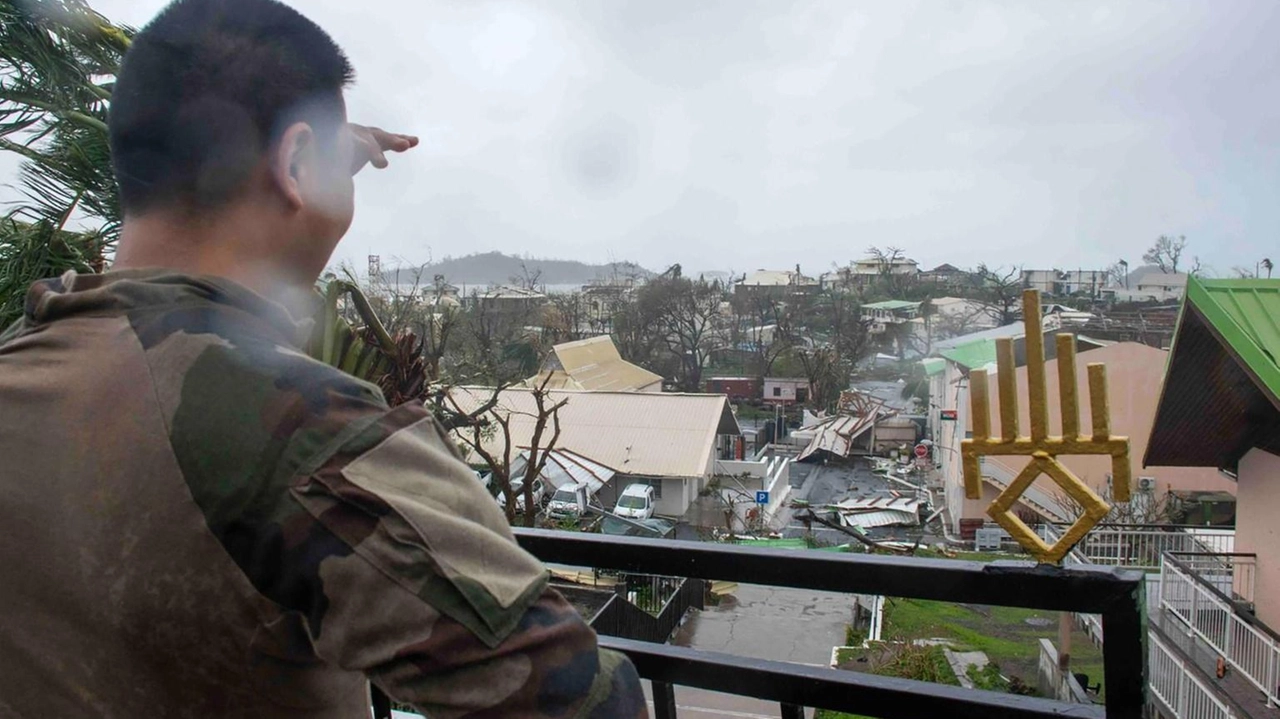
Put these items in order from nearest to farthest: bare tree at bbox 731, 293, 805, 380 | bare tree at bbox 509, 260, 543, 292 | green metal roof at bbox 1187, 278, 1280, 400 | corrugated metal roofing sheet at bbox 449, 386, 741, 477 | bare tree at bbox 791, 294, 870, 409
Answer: green metal roof at bbox 1187, 278, 1280, 400 → corrugated metal roofing sheet at bbox 449, 386, 741, 477 → bare tree at bbox 509, 260, 543, 292 → bare tree at bbox 791, 294, 870, 409 → bare tree at bbox 731, 293, 805, 380

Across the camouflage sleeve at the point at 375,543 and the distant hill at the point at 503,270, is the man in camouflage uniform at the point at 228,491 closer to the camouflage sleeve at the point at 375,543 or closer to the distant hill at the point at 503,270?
the camouflage sleeve at the point at 375,543

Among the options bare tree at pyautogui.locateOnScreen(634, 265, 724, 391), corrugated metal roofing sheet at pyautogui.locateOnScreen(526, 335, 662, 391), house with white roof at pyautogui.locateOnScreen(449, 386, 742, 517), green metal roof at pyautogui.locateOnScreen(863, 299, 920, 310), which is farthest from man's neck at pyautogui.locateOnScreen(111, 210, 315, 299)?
bare tree at pyautogui.locateOnScreen(634, 265, 724, 391)

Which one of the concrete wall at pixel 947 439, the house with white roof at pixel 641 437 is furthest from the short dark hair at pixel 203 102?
the concrete wall at pixel 947 439

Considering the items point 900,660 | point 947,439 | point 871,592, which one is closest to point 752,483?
point 947,439

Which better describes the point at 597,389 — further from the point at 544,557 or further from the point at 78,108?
the point at 544,557

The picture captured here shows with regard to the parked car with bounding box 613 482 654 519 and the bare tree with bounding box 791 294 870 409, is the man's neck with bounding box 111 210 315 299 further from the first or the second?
the bare tree with bounding box 791 294 870 409

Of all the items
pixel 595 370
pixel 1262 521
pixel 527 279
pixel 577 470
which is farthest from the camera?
pixel 527 279

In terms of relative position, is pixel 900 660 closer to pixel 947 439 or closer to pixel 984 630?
pixel 984 630
